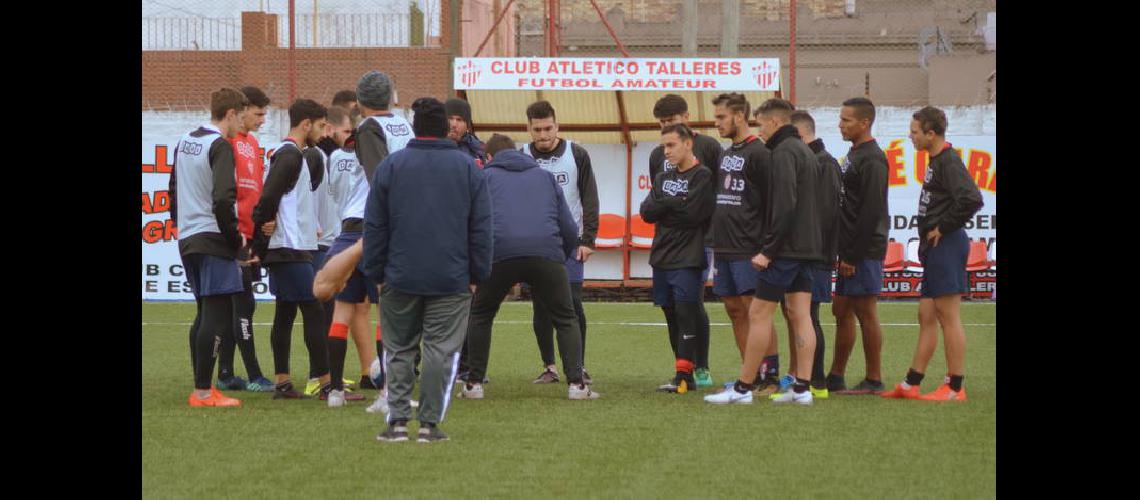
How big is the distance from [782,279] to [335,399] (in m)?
2.84

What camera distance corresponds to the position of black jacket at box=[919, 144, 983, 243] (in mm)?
9133

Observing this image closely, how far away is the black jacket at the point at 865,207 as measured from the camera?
31.9 ft

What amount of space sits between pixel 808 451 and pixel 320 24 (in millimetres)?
21295

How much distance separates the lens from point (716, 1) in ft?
116

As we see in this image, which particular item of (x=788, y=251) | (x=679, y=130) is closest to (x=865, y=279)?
(x=788, y=251)

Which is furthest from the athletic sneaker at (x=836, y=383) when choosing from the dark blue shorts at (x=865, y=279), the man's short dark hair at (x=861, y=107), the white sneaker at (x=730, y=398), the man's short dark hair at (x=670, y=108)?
the man's short dark hair at (x=670, y=108)

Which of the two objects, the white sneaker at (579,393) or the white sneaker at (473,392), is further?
the white sneaker at (473,392)

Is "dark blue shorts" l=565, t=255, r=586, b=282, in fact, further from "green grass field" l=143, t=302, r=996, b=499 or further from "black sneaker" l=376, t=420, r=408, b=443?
"black sneaker" l=376, t=420, r=408, b=443

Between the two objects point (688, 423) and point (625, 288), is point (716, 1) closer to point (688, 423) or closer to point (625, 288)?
point (625, 288)

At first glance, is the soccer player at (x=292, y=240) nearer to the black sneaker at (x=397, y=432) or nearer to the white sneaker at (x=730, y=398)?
the black sneaker at (x=397, y=432)

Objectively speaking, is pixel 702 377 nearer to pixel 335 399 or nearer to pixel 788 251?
pixel 788 251

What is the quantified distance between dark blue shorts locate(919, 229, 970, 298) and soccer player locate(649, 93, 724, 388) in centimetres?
155

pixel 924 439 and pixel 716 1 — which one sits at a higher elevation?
pixel 716 1
